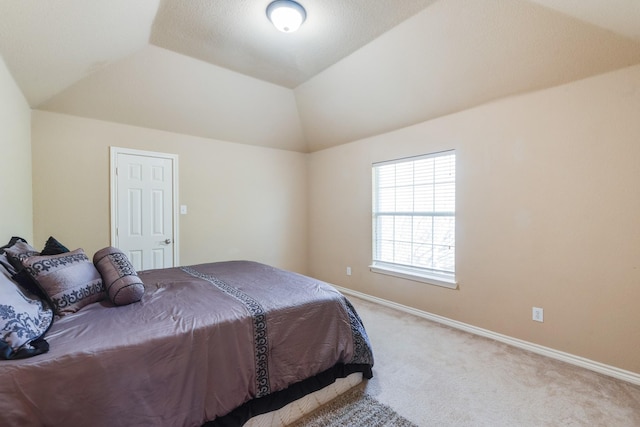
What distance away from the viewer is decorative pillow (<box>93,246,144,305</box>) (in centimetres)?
169

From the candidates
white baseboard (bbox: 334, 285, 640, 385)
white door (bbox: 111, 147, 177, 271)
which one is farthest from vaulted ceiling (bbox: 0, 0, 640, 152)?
white baseboard (bbox: 334, 285, 640, 385)

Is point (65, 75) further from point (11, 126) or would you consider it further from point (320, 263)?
point (320, 263)

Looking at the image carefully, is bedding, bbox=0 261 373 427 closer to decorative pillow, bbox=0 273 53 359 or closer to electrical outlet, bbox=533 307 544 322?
decorative pillow, bbox=0 273 53 359

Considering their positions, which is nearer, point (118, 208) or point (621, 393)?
point (621, 393)

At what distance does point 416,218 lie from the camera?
3.54 metres

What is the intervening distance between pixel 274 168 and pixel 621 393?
4.36 metres

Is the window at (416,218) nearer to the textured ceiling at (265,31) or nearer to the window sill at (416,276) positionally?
the window sill at (416,276)

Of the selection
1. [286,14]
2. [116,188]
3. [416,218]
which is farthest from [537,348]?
[116,188]

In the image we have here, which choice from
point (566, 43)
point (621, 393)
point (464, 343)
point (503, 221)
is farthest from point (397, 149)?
point (621, 393)

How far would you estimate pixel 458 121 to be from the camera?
3.07m

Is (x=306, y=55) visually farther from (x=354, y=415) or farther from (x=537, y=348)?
(x=537, y=348)

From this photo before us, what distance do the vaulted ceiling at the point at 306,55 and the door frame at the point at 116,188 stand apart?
351mm

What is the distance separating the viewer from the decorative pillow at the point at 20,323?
3.58 ft

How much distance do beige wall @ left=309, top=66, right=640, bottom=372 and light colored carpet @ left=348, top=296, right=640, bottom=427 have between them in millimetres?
301
